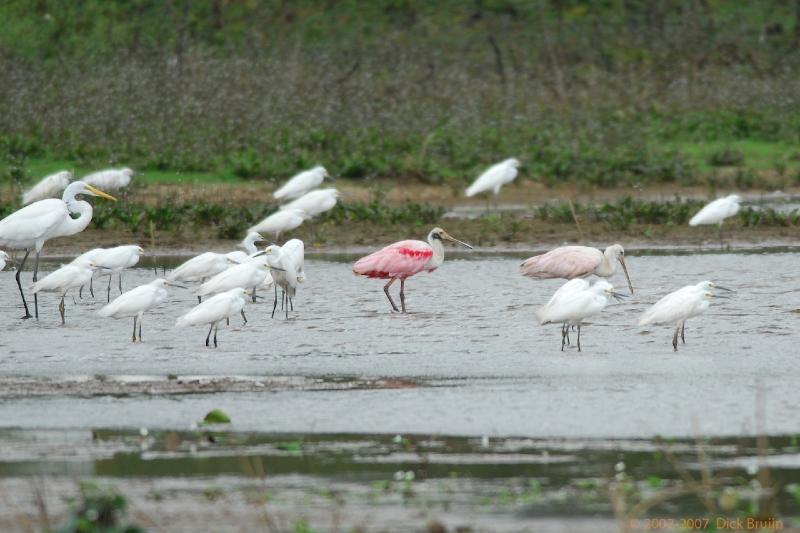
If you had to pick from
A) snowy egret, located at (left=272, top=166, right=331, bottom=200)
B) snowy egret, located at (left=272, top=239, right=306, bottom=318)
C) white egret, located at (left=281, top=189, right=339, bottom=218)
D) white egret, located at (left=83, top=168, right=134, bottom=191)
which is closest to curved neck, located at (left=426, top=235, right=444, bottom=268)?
snowy egret, located at (left=272, top=239, right=306, bottom=318)

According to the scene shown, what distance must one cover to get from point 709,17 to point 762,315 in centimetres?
2316

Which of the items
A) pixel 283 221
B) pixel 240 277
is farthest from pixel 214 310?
pixel 283 221

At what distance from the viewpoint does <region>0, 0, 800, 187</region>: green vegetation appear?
79.7ft

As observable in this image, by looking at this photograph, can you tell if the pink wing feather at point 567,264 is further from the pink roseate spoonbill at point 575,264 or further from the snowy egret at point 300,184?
the snowy egret at point 300,184

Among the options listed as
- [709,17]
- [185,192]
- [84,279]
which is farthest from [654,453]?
[709,17]

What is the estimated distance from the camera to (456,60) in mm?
33125

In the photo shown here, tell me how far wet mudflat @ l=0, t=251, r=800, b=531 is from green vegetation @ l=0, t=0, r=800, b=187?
883cm

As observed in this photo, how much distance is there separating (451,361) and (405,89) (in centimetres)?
1820

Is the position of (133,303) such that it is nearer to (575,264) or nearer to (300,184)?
(575,264)

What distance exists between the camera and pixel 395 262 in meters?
15.2

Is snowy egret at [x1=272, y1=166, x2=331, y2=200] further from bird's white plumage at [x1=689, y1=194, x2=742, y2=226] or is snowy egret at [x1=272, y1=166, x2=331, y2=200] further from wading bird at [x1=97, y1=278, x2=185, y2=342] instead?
wading bird at [x1=97, y1=278, x2=185, y2=342]

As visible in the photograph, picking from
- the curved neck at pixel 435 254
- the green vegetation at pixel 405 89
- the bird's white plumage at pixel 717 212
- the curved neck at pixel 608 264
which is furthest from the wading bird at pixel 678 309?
the green vegetation at pixel 405 89

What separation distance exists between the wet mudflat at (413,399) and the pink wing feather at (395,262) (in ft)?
1.10

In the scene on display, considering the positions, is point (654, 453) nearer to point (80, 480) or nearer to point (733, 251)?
point (80, 480)
